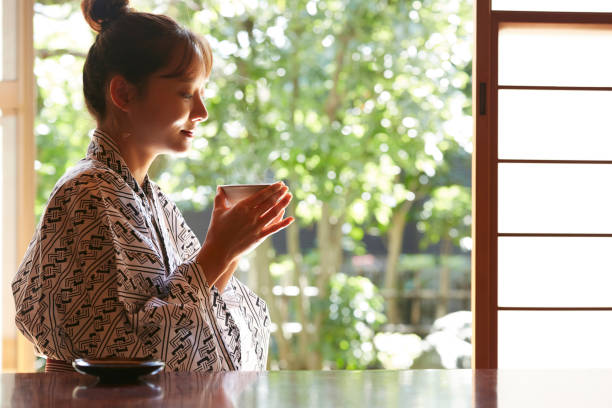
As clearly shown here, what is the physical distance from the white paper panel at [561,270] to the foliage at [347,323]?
284 cm

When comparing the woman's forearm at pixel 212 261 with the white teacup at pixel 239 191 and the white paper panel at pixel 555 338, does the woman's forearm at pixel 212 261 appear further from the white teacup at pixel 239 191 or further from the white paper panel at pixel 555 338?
the white paper panel at pixel 555 338

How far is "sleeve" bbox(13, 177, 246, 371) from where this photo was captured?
1287mm

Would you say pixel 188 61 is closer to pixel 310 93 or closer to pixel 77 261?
pixel 77 261

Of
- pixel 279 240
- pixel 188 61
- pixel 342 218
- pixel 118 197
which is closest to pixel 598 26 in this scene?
pixel 188 61

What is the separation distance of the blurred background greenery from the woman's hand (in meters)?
3.63

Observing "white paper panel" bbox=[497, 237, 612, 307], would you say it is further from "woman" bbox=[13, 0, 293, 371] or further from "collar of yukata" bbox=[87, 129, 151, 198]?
"collar of yukata" bbox=[87, 129, 151, 198]

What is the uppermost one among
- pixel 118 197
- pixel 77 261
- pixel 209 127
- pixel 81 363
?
pixel 209 127

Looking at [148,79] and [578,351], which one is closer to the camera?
[148,79]

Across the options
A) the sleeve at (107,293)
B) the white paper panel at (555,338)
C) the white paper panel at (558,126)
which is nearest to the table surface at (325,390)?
the sleeve at (107,293)

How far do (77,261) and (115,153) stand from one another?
0.30 meters

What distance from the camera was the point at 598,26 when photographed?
9.16 feet

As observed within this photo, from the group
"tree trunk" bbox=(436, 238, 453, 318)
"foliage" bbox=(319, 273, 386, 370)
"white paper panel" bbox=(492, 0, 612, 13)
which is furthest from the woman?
"tree trunk" bbox=(436, 238, 453, 318)

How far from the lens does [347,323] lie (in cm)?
562

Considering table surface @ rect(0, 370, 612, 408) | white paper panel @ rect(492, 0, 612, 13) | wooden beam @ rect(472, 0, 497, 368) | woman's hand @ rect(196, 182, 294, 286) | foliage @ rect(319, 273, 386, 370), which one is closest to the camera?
table surface @ rect(0, 370, 612, 408)
